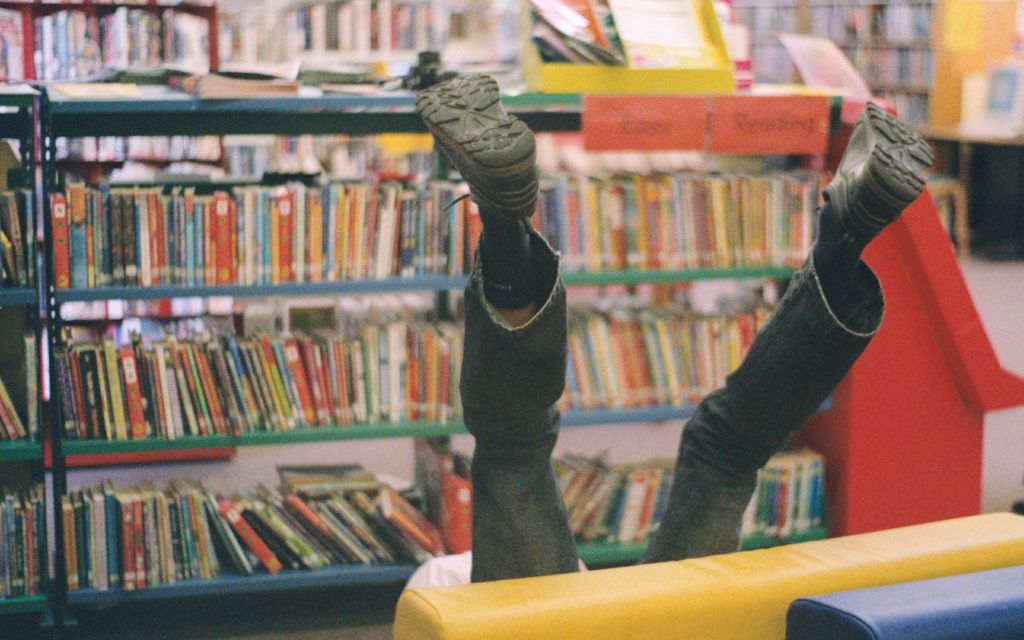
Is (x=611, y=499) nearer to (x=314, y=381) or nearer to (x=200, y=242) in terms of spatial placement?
(x=314, y=381)

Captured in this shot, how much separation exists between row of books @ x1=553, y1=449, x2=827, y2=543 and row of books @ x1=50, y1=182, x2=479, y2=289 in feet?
2.26

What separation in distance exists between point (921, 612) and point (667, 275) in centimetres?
206

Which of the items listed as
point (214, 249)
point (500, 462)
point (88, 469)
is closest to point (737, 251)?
point (214, 249)

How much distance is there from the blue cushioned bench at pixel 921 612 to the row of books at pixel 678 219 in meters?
1.94

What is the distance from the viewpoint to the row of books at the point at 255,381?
3.02m

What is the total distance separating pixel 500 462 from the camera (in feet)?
6.42

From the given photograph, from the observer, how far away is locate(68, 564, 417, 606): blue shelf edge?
3.03 m

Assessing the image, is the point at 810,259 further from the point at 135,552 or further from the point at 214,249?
the point at 135,552

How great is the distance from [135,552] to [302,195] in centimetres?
97

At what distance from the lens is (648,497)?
3.39 m

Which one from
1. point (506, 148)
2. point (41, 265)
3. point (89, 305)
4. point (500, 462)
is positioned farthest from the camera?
point (89, 305)

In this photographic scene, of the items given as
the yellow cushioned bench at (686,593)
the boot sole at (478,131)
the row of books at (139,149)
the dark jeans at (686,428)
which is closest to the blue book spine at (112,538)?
the dark jeans at (686,428)

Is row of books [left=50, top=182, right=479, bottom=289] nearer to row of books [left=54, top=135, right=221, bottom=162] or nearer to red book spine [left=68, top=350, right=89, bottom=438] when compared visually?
red book spine [left=68, top=350, right=89, bottom=438]

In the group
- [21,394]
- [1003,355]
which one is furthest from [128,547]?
[1003,355]
